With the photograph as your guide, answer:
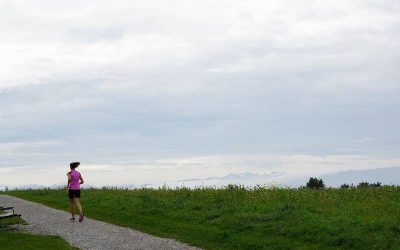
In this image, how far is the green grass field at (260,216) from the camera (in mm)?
20406

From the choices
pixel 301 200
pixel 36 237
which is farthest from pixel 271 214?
pixel 36 237

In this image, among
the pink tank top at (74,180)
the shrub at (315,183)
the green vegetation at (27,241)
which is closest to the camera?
the green vegetation at (27,241)

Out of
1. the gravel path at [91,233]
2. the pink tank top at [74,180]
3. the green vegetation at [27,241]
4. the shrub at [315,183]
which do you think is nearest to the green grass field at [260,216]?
the gravel path at [91,233]

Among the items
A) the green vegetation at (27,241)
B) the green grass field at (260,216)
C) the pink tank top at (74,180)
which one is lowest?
the green vegetation at (27,241)

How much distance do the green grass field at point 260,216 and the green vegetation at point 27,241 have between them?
437cm

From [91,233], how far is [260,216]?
24.0ft

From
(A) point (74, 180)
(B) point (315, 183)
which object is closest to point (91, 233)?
(A) point (74, 180)

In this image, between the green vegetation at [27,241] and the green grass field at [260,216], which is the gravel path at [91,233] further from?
the green grass field at [260,216]

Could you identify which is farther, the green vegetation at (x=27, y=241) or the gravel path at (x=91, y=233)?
the gravel path at (x=91, y=233)

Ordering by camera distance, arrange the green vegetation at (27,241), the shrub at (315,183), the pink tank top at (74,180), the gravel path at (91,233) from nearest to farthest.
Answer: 1. the green vegetation at (27,241)
2. the gravel path at (91,233)
3. the pink tank top at (74,180)
4. the shrub at (315,183)

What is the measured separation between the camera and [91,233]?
24297 millimetres

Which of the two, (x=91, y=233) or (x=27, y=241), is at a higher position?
(x=91, y=233)

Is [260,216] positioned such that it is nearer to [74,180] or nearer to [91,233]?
[91,233]

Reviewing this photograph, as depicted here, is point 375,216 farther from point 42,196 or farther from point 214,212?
point 42,196
